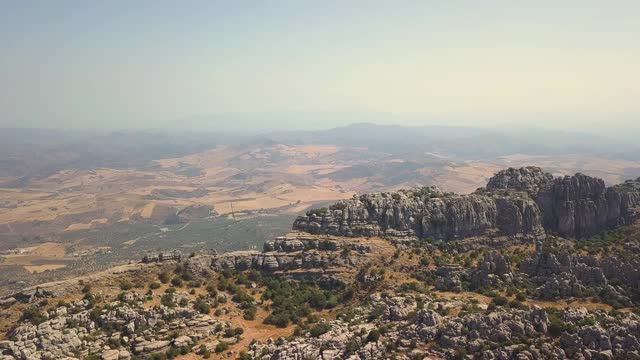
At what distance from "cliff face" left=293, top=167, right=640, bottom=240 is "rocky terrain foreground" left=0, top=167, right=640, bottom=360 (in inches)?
10.4

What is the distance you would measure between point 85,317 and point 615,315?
66.6 metres

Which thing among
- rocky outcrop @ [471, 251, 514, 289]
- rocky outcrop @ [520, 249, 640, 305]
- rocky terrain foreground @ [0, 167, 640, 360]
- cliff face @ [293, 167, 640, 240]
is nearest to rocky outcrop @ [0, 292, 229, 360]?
rocky terrain foreground @ [0, 167, 640, 360]

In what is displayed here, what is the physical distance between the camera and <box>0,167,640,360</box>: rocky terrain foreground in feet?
181

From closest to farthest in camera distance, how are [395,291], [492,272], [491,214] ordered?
[395,291] < [492,272] < [491,214]

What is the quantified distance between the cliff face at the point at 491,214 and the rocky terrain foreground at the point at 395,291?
0.27 metres

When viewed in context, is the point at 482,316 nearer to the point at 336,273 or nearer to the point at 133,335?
the point at 336,273

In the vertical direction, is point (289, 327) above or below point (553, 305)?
below

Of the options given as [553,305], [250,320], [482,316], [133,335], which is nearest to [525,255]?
[553,305]

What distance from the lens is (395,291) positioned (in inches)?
2901

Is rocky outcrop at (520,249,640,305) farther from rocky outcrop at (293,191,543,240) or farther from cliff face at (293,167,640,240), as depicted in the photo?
rocky outcrop at (293,191,543,240)

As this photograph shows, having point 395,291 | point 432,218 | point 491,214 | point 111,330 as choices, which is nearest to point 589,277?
point 491,214

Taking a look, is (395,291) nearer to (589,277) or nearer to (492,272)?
(492,272)

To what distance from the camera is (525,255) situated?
269 feet

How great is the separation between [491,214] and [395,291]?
3051cm
